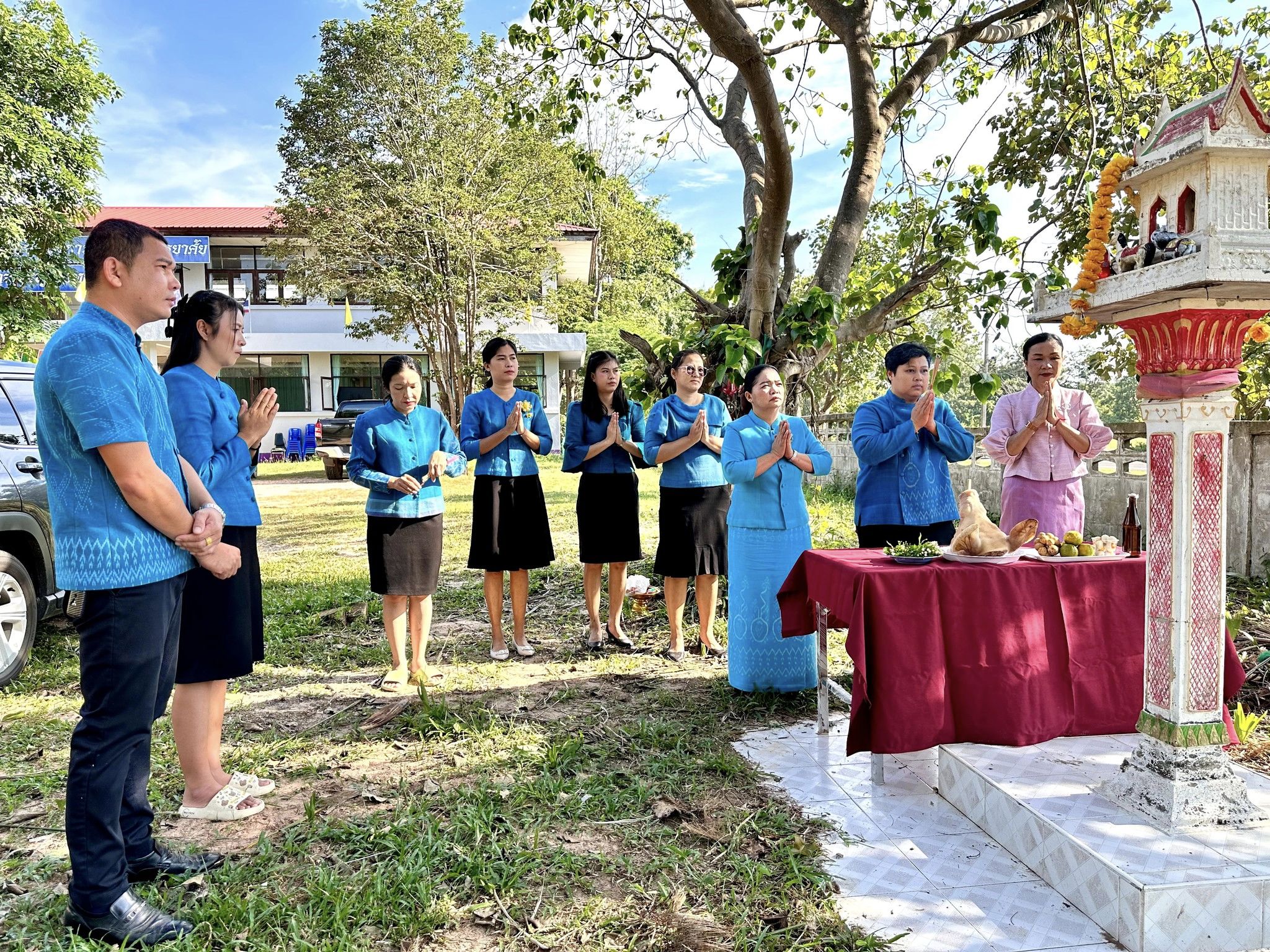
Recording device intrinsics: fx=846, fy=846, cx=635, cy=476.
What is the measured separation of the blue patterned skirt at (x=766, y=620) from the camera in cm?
431

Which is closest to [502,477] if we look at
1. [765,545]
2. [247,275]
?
[765,545]

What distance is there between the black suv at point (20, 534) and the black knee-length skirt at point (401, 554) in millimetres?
1808

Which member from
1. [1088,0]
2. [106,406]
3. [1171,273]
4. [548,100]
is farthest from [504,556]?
[1088,0]

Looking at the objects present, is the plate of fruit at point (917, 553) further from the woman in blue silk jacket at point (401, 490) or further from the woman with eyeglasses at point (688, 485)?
the woman in blue silk jacket at point (401, 490)

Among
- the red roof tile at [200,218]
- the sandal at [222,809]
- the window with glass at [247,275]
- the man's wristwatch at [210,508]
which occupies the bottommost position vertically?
the sandal at [222,809]

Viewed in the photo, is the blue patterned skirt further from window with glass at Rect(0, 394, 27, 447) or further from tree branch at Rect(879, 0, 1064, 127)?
window with glass at Rect(0, 394, 27, 447)

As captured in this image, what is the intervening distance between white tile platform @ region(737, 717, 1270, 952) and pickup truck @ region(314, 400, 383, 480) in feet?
50.7

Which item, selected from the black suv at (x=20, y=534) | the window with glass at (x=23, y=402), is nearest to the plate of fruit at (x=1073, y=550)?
the black suv at (x=20, y=534)

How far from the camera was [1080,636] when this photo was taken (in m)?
3.31

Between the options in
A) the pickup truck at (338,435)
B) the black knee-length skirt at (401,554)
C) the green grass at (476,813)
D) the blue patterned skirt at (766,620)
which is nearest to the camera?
the green grass at (476,813)

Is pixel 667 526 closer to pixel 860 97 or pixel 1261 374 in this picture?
pixel 860 97

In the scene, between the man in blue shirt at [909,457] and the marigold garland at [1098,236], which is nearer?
the marigold garland at [1098,236]

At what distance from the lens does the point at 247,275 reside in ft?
82.0

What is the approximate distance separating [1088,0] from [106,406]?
6.30m
